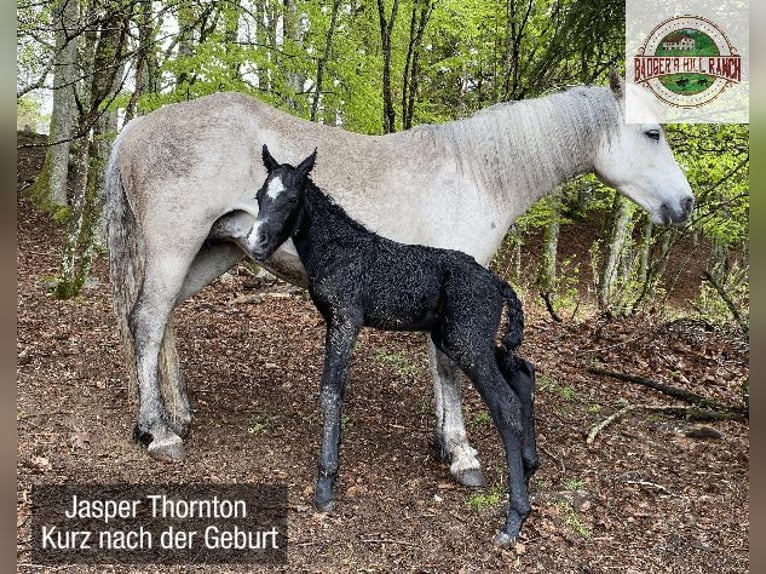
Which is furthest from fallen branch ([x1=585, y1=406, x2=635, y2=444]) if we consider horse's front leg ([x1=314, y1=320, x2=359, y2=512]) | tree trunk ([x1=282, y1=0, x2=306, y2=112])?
tree trunk ([x1=282, y1=0, x2=306, y2=112])

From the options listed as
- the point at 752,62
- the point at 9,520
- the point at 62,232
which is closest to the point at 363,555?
the point at 9,520

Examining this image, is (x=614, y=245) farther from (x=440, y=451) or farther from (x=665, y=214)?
(x=440, y=451)

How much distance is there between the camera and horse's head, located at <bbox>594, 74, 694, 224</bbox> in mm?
4570

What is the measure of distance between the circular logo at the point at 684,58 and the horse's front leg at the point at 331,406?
13.3ft

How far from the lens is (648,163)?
4.61 metres

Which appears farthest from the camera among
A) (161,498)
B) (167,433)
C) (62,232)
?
(62,232)

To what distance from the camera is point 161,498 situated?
3861mm

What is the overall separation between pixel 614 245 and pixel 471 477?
26.7 ft

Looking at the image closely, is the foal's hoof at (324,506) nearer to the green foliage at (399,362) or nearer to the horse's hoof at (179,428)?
the horse's hoof at (179,428)

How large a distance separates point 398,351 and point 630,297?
4.43 m

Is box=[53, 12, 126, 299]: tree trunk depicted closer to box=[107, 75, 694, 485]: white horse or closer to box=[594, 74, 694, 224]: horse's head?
box=[107, 75, 694, 485]: white horse

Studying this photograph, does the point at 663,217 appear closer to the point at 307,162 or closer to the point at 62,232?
the point at 307,162

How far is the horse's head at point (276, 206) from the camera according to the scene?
3.64 meters

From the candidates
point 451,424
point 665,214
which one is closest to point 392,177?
point 451,424
